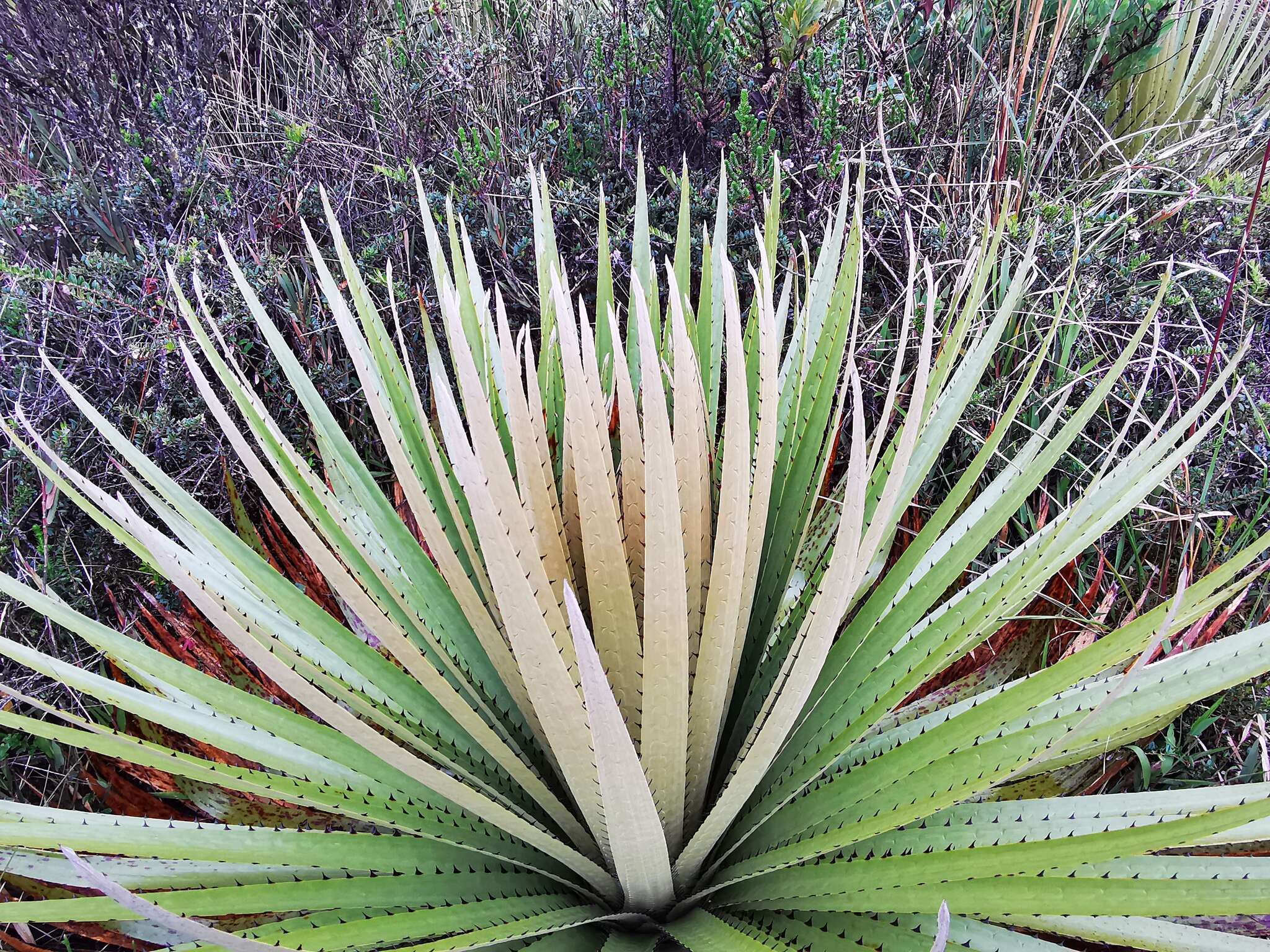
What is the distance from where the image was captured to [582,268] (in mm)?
2172

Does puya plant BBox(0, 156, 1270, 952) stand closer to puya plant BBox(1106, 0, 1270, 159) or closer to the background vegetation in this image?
the background vegetation

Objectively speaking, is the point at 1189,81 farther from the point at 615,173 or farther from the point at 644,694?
the point at 644,694

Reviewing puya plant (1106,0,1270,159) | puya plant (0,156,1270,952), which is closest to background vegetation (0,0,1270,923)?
puya plant (1106,0,1270,159)

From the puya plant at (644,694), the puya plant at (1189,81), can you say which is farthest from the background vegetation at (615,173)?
the puya plant at (644,694)

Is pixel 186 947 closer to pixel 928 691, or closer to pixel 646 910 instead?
pixel 646 910

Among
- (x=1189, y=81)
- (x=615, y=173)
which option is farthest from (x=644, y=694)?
(x=1189, y=81)

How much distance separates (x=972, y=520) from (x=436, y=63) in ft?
6.57

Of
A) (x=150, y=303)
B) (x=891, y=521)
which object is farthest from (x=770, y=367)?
(x=150, y=303)

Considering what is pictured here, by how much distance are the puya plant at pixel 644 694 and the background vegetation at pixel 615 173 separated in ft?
1.97

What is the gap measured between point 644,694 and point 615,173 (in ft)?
5.75

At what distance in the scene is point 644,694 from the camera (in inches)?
30.1

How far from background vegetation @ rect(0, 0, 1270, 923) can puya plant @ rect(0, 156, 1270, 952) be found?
60 cm

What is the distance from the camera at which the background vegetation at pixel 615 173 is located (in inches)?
66.9

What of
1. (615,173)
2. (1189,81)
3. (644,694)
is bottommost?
(644,694)
